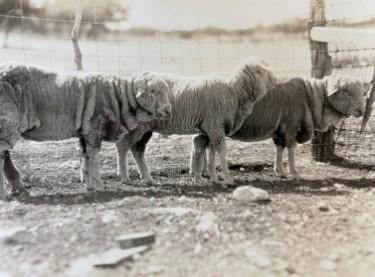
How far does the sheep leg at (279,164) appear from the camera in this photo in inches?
125

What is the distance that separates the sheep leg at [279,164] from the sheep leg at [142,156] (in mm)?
735

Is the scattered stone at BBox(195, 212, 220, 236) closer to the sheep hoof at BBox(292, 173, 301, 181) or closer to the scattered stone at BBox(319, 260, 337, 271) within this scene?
the scattered stone at BBox(319, 260, 337, 271)

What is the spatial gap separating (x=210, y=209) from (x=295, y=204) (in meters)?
0.38

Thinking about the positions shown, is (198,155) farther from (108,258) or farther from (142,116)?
(108,258)

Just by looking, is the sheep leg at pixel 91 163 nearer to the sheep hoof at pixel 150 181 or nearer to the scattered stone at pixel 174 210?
the sheep hoof at pixel 150 181

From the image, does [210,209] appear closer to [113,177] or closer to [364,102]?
[113,177]

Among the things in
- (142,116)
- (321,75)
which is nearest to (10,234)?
(142,116)

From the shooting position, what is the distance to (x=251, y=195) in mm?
2371

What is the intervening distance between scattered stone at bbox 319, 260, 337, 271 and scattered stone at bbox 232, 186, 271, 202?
544 mm

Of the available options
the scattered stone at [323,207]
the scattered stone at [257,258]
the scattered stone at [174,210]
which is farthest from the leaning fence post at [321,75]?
the scattered stone at [257,258]

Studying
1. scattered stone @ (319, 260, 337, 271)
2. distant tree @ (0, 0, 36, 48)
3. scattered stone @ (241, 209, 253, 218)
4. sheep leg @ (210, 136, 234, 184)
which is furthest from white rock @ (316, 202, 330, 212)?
distant tree @ (0, 0, 36, 48)

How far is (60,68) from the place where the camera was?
2830mm

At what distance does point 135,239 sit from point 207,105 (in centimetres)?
138

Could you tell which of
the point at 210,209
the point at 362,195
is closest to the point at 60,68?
the point at 210,209
